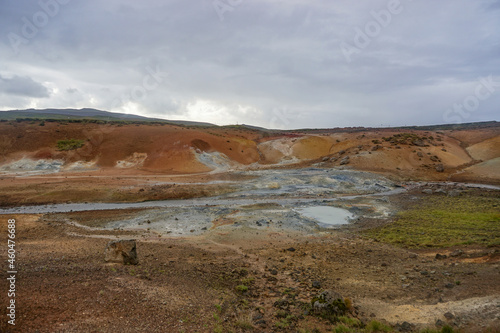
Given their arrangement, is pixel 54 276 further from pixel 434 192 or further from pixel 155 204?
pixel 434 192

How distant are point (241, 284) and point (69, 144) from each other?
51.3 m

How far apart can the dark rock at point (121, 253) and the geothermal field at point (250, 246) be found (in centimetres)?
4

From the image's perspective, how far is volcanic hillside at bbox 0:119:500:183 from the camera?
4559 centimetres

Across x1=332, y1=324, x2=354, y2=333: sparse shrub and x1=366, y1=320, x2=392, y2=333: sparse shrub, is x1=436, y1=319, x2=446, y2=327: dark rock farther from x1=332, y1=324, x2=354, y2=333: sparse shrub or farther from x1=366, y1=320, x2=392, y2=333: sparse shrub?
x1=332, y1=324, x2=354, y2=333: sparse shrub

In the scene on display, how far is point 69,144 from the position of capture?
167 ft

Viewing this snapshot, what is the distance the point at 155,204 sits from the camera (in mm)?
28641

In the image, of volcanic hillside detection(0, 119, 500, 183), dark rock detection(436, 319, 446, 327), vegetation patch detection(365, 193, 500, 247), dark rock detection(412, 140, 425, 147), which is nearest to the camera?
dark rock detection(436, 319, 446, 327)

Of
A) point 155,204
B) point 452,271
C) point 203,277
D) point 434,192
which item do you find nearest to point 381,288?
point 452,271

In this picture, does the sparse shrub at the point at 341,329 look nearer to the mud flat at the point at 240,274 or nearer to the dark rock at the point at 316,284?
the mud flat at the point at 240,274

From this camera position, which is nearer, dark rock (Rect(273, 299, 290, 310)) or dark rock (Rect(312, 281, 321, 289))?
dark rock (Rect(273, 299, 290, 310))

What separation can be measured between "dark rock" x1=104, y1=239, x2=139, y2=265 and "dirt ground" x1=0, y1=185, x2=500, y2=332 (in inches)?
14.3

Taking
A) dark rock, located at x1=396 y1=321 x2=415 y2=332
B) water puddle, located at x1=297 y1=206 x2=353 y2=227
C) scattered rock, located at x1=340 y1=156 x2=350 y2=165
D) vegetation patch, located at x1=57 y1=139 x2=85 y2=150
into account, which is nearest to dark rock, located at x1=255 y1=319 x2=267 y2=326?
dark rock, located at x1=396 y1=321 x2=415 y2=332

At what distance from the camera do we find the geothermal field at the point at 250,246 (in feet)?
27.0

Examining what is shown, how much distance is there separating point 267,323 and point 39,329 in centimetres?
573
